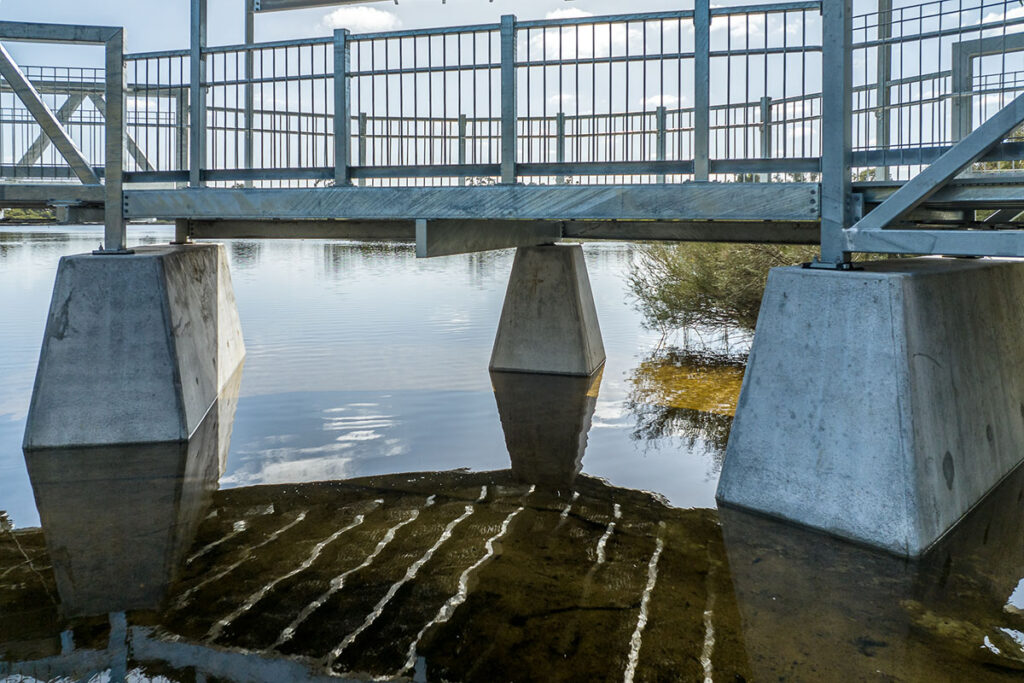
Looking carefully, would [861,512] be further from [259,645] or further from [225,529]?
[225,529]

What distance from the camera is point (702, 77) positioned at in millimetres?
8695

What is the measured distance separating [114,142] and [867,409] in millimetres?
8874

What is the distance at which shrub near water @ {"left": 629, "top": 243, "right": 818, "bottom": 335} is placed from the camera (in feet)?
55.3

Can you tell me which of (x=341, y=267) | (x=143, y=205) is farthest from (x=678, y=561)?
(x=341, y=267)

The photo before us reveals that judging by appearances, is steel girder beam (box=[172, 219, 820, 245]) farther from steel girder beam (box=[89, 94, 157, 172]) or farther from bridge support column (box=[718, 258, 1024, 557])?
bridge support column (box=[718, 258, 1024, 557])

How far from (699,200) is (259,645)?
561 centimetres

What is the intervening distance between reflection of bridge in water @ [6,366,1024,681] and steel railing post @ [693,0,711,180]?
3.49 meters

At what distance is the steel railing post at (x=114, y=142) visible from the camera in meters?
10.7

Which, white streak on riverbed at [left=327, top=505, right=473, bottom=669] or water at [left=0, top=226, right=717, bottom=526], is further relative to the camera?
water at [left=0, top=226, right=717, bottom=526]

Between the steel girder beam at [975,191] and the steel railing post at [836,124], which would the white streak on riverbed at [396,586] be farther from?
the steel girder beam at [975,191]

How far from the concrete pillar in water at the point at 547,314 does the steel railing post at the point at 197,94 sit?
6.01m

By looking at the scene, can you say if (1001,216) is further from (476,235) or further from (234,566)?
(234,566)

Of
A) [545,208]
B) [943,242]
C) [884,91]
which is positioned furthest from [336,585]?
[884,91]

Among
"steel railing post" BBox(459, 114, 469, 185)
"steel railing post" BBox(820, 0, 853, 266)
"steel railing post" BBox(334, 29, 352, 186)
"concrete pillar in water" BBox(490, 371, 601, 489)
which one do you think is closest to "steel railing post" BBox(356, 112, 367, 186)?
"steel railing post" BBox(334, 29, 352, 186)
